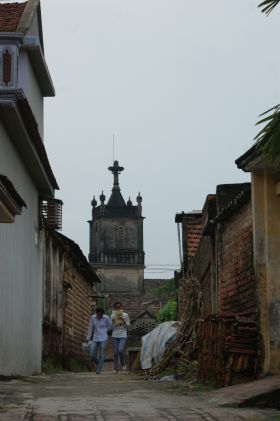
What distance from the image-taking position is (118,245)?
83688 millimetres

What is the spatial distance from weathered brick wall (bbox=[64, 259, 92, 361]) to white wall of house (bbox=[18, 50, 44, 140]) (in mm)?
7690

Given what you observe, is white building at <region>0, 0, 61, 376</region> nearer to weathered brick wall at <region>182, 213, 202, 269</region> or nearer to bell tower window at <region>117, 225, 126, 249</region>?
weathered brick wall at <region>182, 213, 202, 269</region>

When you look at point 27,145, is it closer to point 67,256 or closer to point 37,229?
point 37,229

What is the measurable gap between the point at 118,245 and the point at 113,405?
7528 cm

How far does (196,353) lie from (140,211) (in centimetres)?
7039

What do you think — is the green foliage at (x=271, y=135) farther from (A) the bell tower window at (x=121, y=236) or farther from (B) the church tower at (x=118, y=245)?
(A) the bell tower window at (x=121, y=236)

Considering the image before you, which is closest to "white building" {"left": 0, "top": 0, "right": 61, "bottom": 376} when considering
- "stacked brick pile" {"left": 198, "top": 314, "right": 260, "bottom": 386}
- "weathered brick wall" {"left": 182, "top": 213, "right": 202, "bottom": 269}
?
"stacked brick pile" {"left": 198, "top": 314, "right": 260, "bottom": 386}

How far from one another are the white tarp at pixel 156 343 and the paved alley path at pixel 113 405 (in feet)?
17.0

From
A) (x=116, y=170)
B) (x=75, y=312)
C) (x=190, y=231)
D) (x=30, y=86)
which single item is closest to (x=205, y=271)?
(x=30, y=86)

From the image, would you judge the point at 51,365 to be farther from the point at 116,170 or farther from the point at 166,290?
the point at 116,170

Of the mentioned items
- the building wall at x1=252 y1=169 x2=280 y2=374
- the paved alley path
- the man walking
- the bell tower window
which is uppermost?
the bell tower window

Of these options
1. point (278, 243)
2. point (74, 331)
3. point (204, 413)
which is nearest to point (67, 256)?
point (74, 331)

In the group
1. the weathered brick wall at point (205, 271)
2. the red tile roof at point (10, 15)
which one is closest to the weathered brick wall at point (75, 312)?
the weathered brick wall at point (205, 271)

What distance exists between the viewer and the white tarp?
16469 millimetres
